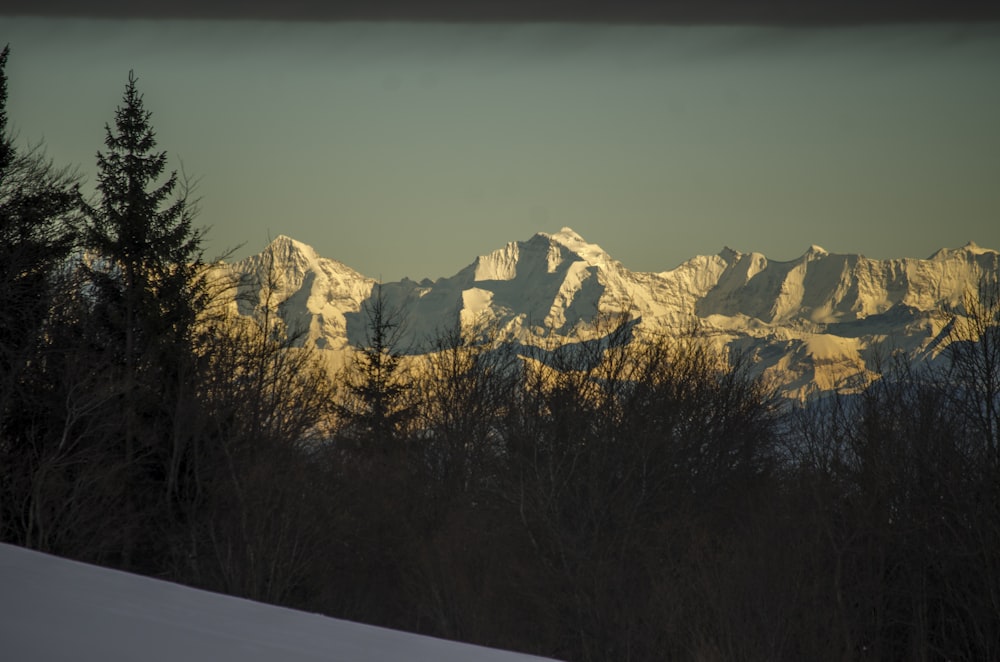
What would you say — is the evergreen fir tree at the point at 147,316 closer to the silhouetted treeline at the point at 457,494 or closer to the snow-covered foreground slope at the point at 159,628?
the silhouetted treeline at the point at 457,494

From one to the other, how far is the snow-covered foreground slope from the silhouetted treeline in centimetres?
1897

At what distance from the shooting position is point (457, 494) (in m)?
41.2

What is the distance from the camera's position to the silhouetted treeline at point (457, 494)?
25.9 metres

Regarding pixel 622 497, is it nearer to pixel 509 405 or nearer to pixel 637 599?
pixel 637 599

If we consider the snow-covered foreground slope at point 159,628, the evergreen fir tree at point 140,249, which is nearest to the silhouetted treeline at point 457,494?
the evergreen fir tree at point 140,249

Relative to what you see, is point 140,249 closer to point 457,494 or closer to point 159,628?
point 457,494

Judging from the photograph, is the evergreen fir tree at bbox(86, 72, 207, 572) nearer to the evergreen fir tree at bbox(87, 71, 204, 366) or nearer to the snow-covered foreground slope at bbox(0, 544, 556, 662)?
the evergreen fir tree at bbox(87, 71, 204, 366)

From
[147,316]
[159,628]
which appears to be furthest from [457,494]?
[159,628]

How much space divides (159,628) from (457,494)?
125 ft

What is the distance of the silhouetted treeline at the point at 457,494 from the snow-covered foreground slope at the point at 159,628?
1897 centimetres

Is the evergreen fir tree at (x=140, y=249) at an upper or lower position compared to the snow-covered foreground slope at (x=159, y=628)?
upper

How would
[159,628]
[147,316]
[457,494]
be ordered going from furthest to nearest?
[457,494]
[147,316]
[159,628]

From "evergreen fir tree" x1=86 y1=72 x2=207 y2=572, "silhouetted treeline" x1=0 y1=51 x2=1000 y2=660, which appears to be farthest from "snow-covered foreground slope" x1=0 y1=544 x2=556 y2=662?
"evergreen fir tree" x1=86 y1=72 x2=207 y2=572

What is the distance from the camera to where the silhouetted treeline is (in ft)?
85.0
